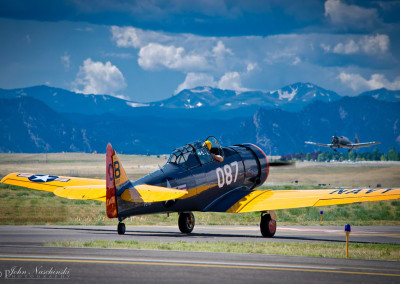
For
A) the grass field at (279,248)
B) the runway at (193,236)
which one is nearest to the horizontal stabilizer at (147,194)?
the runway at (193,236)

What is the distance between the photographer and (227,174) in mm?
24047

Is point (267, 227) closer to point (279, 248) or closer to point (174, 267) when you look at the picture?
point (279, 248)

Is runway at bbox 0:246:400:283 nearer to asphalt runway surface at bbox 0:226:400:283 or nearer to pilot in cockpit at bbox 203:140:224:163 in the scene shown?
asphalt runway surface at bbox 0:226:400:283

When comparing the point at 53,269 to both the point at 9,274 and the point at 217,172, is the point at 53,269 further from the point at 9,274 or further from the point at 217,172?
the point at 217,172

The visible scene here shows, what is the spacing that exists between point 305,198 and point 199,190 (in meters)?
3.80

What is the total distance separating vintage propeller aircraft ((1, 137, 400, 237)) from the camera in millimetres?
19688

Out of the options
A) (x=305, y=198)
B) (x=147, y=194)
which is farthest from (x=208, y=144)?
(x=147, y=194)

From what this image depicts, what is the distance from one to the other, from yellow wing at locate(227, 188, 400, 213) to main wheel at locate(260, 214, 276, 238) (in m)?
0.66

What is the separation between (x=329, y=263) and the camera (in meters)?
13.9

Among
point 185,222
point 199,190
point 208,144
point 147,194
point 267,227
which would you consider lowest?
point 267,227

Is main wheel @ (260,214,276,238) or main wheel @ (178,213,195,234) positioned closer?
main wheel @ (260,214,276,238)

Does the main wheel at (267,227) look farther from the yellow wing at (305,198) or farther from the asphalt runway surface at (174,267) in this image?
the asphalt runway surface at (174,267)

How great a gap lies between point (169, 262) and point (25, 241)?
7077 millimetres

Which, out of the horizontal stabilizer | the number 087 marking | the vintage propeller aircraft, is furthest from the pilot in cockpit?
the horizontal stabilizer
